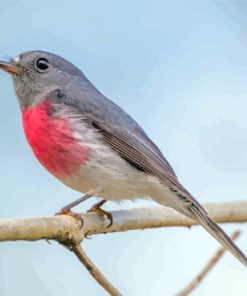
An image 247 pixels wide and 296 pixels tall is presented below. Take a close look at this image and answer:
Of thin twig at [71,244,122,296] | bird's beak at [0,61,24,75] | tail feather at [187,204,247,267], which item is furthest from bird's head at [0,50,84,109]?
thin twig at [71,244,122,296]

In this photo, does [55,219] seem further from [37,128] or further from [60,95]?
[60,95]

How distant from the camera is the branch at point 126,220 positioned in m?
3.18

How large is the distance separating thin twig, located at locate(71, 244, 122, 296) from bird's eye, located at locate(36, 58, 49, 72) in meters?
1.70

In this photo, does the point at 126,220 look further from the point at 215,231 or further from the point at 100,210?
the point at 215,231

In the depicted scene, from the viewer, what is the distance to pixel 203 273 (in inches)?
147

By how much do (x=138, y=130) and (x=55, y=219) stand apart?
140cm

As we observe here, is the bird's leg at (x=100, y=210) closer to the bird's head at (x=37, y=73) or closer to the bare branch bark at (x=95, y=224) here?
the bare branch bark at (x=95, y=224)

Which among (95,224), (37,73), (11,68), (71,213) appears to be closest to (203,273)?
(95,224)

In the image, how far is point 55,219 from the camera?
324 cm

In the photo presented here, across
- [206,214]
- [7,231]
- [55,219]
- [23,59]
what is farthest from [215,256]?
[23,59]

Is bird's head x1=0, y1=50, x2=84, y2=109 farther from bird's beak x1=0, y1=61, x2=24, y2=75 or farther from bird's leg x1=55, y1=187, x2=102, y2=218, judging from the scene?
bird's leg x1=55, y1=187, x2=102, y2=218

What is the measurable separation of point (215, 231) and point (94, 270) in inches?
36.9

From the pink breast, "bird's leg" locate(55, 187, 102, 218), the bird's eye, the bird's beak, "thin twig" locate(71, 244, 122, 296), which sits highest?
the bird's eye

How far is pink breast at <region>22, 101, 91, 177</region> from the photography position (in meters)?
4.10
